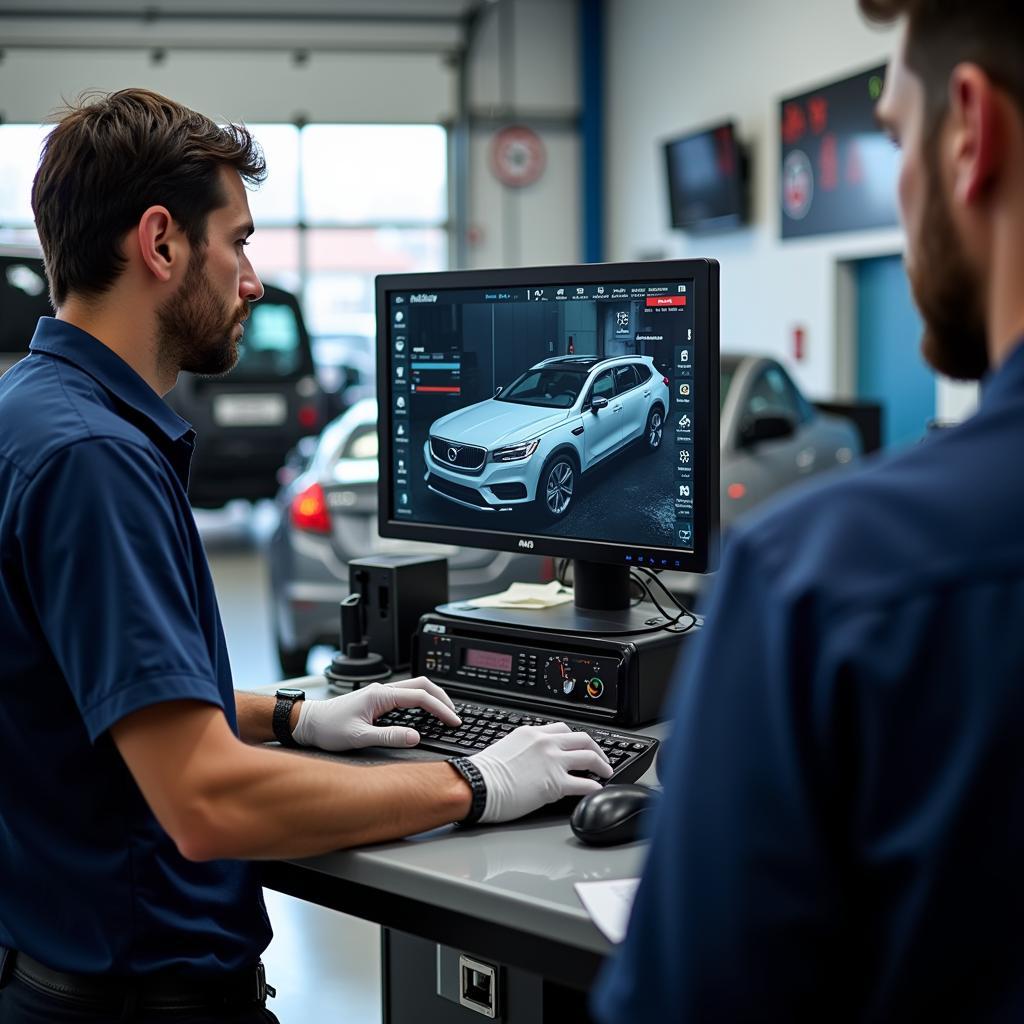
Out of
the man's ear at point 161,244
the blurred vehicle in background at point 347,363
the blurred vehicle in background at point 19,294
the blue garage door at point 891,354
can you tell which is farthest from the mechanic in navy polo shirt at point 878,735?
the blurred vehicle in background at point 347,363

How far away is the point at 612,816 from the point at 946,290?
75 centimetres

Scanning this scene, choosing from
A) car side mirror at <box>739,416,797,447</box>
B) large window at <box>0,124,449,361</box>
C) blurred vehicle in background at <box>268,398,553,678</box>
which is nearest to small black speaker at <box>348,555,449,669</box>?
blurred vehicle in background at <box>268,398,553,678</box>

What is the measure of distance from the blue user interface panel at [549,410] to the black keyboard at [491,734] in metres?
0.28

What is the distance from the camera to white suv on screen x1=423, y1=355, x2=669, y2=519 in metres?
1.75

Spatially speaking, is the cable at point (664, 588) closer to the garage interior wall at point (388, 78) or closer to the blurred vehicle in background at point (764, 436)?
the blurred vehicle in background at point (764, 436)

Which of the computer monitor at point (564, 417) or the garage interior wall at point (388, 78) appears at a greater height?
the garage interior wall at point (388, 78)

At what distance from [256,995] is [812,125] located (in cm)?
763

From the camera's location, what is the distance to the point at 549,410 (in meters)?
1.85

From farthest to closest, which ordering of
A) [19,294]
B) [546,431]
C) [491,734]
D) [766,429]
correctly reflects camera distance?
[19,294], [766,429], [546,431], [491,734]

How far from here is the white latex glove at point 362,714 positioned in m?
1.66

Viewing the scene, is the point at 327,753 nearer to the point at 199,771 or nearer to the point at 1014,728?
the point at 199,771

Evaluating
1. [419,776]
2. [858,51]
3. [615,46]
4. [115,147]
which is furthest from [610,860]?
[615,46]

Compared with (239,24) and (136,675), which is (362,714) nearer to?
(136,675)

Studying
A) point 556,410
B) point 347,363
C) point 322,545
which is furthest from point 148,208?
point 347,363
